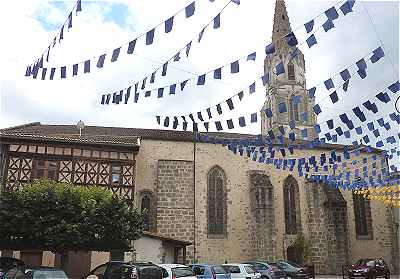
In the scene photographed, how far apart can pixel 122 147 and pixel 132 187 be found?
222cm

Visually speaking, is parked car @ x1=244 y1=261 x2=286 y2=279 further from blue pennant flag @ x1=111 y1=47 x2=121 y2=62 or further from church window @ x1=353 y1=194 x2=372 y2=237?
blue pennant flag @ x1=111 y1=47 x2=121 y2=62

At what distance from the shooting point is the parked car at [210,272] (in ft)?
44.5

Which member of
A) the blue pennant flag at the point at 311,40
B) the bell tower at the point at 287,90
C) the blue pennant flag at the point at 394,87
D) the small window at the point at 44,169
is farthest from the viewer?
the bell tower at the point at 287,90

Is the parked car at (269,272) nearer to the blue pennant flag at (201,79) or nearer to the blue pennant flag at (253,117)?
the blue pennant flag at (253,117)

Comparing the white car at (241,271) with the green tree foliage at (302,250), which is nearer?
the white car at (241,271)

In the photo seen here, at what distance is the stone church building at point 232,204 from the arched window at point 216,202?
0.06m

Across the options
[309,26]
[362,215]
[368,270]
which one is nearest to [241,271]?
[368,270]

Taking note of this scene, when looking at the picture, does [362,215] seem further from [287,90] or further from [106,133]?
[106,133]

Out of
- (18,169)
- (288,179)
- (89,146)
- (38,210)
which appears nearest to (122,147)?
(89,146)

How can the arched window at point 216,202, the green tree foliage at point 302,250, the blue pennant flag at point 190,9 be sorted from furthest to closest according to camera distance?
the arched window at point 216,202 < the green tree foliage at point 302,250 < the blue pennant flag at point 190,9

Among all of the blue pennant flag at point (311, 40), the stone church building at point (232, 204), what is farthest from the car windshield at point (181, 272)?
the stone church building at point (232, 204)

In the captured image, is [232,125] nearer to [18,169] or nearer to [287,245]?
[18,169]

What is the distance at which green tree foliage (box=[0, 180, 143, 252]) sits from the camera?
15555 mm

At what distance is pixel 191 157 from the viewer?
2558 cm
